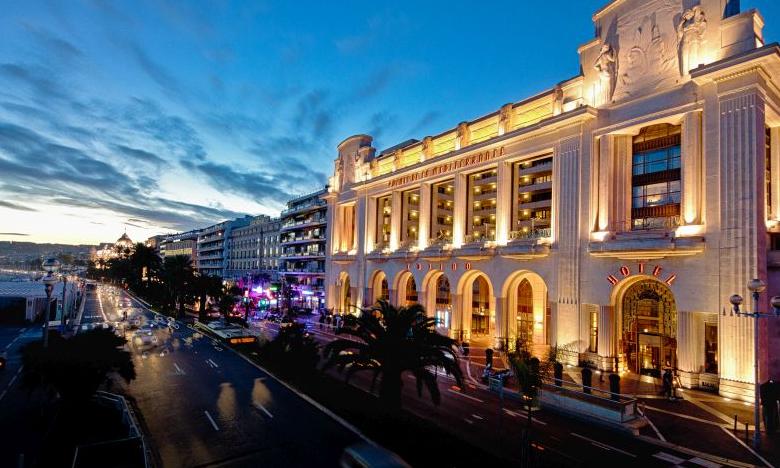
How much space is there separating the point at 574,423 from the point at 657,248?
13173 millimetres

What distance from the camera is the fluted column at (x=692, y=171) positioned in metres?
26.7

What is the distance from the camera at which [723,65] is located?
81.8 feet

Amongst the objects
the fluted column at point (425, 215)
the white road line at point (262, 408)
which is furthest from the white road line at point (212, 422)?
the fluted column at point (425, 215)

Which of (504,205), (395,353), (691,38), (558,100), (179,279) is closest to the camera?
(395,353)

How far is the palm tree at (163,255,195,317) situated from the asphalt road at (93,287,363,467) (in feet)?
109

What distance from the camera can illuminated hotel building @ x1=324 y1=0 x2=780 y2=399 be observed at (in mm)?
24609

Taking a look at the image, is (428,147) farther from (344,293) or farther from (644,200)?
(344,293)

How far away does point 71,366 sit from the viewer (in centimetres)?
1767

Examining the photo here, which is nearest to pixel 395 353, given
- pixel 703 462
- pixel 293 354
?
pixel 293 354

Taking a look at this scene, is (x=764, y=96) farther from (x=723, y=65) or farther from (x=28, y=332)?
(x=28, y=332)

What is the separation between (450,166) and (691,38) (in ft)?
72.2

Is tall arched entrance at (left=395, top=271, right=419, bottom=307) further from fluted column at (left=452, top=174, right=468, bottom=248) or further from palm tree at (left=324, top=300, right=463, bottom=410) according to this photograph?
palm tree at (left=324, top=300, right=463, bottom=410)

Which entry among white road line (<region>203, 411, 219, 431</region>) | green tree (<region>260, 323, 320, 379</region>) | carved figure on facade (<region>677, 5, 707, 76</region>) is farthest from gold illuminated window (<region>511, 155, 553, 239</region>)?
white road line (<region>203, 411, 219, 431</region>)

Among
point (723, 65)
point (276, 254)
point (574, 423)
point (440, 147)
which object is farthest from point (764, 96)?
point (276, 254)
